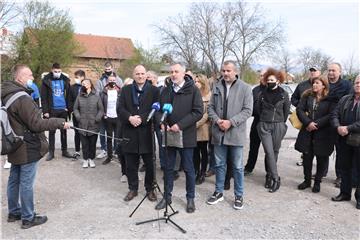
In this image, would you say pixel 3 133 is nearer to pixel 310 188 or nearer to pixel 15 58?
pixel 310 188

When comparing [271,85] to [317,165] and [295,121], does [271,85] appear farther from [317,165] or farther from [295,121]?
[317,165]

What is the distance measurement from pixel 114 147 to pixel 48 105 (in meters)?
1.72

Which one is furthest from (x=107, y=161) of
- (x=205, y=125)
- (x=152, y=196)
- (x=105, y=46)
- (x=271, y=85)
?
(x=105, y=46)

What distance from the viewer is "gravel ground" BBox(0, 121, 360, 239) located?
4129mm

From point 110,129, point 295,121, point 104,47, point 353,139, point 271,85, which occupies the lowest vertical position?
point 110,129

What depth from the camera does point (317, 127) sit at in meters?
Answer: 5.36

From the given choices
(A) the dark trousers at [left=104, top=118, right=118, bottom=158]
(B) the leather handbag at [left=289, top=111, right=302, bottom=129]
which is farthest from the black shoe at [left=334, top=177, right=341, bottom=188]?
(A) the dark trousers at [left=104, top=118, right=118, bottom=158]

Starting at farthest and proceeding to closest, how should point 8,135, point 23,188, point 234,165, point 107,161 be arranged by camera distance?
1. point 107,161
2. point 234,165
3. point 23,188
4. point 8,135

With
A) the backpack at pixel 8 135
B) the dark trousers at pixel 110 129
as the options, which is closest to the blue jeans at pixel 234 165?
the backpack at pixel 8 135

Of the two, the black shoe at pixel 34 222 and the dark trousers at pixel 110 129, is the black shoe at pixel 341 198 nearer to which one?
the black shoe at pixel 34 222

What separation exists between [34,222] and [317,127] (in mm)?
4249

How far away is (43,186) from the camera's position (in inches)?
233

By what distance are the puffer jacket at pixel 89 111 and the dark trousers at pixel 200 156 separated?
7.53 feet

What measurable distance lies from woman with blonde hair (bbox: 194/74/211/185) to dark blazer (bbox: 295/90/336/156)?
1540 mm
